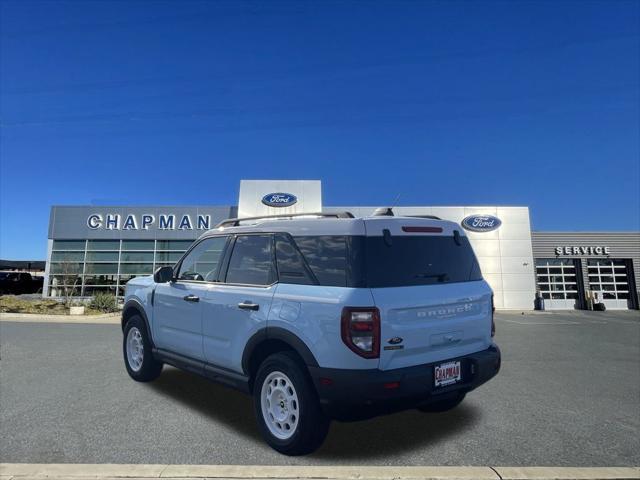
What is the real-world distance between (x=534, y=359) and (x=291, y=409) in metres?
6.24

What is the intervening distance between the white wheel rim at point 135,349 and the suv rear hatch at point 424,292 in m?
3.97

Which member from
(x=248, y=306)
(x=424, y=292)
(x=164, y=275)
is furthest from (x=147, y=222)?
(x=424, y=292)

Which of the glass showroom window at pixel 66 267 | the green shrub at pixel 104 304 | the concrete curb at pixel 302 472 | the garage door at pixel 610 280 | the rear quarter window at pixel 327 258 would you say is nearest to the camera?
the concrete curb at pixel 302 472

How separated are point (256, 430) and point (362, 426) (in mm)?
1019

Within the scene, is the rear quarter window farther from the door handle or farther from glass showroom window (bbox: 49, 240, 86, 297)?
glass showroom window (bbox: 49, 240, 86, 297)

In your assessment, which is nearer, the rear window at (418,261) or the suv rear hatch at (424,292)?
the suv rear hatch at (424,292)

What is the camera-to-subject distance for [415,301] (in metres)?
3.00

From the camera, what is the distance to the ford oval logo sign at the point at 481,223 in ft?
81.2

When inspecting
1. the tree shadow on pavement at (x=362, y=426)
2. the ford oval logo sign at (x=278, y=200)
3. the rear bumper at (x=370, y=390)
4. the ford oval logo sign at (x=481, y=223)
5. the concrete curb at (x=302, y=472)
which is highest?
the ford oval logo sign at (x=278, y=200)

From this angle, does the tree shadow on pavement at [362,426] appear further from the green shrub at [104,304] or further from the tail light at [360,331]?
the green shrub at [104,304]

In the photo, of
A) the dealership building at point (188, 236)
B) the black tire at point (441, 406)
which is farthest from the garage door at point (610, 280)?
the black tire at point (441, 406)

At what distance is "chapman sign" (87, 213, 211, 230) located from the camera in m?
25.0

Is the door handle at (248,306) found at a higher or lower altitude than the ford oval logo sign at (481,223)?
lower

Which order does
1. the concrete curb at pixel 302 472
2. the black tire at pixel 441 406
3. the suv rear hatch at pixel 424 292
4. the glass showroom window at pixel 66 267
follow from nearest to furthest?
the concrete curb at pixel 302 472
the suv rear hatch at pixel 424 292
the black tire at pixel 441 406
the glass showroom window at pixel 66 267
